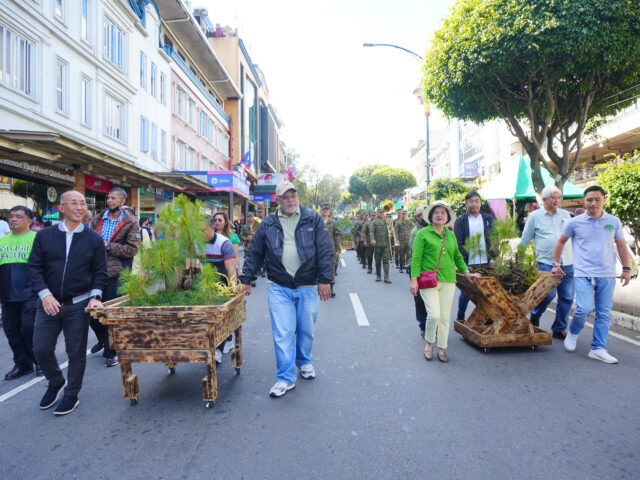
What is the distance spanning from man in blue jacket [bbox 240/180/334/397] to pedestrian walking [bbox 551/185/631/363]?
3030 mm

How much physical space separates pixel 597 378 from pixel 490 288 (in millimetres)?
1333

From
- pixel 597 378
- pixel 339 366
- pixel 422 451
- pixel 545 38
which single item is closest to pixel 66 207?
pixel 339 366

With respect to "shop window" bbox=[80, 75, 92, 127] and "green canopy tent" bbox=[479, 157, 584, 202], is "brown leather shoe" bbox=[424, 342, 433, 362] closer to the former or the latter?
"green canopy tent" bbox=[479, 157, 584, 202]

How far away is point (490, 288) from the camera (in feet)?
16.7

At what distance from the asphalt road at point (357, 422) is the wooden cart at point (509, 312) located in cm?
17

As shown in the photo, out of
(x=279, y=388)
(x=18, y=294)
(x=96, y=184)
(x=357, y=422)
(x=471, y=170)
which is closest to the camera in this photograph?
(x=357, y=422)

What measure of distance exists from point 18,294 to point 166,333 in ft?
7.38

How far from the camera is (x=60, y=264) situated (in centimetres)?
380

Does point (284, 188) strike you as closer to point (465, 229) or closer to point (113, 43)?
point (465, 229)

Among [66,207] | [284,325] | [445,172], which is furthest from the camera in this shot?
[445,172]

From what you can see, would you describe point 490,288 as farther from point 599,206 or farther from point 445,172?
point 445,172

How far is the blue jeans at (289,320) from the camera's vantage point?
164 inches

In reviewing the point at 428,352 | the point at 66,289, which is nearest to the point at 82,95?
the point at 66,289

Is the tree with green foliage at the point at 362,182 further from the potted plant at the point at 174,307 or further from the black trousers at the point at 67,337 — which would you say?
the black trousers at the point at 67,337
